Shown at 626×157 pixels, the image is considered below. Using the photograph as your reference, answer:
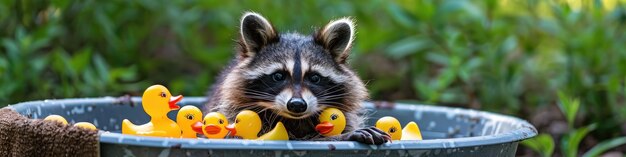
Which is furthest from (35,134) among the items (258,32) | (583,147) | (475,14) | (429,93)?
(583,147)

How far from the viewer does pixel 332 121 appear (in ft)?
12.1

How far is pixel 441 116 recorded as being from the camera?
461 centimetres

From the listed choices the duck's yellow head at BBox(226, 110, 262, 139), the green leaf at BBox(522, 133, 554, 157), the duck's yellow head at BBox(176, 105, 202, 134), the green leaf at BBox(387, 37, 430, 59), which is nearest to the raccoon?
the duck's yellow head at BBox(226, 110, 262, 139)

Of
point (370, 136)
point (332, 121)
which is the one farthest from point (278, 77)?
point (370, 136)

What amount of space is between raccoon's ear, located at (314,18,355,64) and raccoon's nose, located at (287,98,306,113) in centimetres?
52

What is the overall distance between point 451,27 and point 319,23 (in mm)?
927

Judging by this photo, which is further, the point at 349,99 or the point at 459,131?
the point at 459,131

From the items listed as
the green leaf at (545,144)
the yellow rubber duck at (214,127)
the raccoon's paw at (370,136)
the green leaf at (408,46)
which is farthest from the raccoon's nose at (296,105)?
the green leaf at (408,46)

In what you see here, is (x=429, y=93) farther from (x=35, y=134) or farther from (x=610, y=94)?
(x=35, y=134)

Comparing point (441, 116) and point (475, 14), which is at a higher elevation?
point (475, 14)

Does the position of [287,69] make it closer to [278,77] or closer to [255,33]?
[278,77]

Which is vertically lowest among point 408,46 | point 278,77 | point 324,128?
point 324,128

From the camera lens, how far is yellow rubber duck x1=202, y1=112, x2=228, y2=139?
11.1ft

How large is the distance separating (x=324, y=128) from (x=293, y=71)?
33cm
